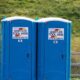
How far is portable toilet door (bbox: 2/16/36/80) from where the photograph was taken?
32.5 ft

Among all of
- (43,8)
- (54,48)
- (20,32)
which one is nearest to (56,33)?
(54,48)

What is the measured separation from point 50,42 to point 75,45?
5327mm

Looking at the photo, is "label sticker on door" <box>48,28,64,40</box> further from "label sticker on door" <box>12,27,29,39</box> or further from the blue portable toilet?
"label sticker on door" <box>12,27,29,39</box>

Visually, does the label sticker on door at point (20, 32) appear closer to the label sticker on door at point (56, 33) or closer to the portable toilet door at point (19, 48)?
the portable toilet door at point (19, 48)

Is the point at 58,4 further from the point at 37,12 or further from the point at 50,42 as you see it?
the point at 50,42

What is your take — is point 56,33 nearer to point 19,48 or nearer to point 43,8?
point 19,48

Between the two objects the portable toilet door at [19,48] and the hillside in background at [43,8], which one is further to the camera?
the hillside in background at [43,8]

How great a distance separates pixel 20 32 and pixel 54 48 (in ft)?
2.65

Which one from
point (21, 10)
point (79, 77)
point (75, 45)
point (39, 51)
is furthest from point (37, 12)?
point (39, 51)

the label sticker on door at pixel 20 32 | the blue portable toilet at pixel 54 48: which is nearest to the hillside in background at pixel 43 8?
the blue portable toilet at pixel 54 48

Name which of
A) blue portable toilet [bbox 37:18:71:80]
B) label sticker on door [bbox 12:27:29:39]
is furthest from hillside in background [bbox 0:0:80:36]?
label sticker on door [bbox 12:27:29:39]

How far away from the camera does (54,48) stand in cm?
989

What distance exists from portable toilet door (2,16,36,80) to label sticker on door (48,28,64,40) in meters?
0.35

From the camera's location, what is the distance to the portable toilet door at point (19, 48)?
9898mm
